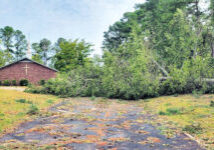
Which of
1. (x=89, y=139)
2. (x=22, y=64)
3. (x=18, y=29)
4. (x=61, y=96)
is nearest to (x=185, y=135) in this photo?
(x=89, y=139)

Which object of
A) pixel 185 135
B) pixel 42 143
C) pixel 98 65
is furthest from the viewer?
pixel 98 65

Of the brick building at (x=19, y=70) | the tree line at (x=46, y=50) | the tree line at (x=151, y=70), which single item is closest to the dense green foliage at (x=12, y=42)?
the tree line at (x=46, y=50)

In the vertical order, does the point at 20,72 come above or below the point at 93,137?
above

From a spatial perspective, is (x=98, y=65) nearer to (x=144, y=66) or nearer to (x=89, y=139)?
(x=144, y=66)

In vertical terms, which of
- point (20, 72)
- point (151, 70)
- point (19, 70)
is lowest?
point (151, 70)

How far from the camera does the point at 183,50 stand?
49.5 ft

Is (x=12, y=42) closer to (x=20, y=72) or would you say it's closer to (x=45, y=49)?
(x=45, y=49)

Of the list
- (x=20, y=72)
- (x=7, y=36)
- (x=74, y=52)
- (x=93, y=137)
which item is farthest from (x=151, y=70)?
(x=7, y=36)

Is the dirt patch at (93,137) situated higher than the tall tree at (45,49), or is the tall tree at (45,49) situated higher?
the tall tree at (45,49)

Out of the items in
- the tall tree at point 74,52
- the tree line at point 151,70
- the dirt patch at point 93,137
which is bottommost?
the dirt patch at point 93,137

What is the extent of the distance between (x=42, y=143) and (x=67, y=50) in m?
25.4

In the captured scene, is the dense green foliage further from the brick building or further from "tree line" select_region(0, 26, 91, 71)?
the brick building

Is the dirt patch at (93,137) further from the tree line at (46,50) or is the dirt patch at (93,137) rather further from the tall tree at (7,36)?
the tall tree at (7,36)

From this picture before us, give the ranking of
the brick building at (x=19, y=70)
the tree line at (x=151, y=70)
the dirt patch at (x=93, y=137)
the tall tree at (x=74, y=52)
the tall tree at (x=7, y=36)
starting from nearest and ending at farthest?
the dirt patch at (x=93, y=137), the tree line at (x=151, y=70), the tall tree at (x=74, y=52), the brick building at (x=19, y=70), the tall tree at (x=7, y=36)
